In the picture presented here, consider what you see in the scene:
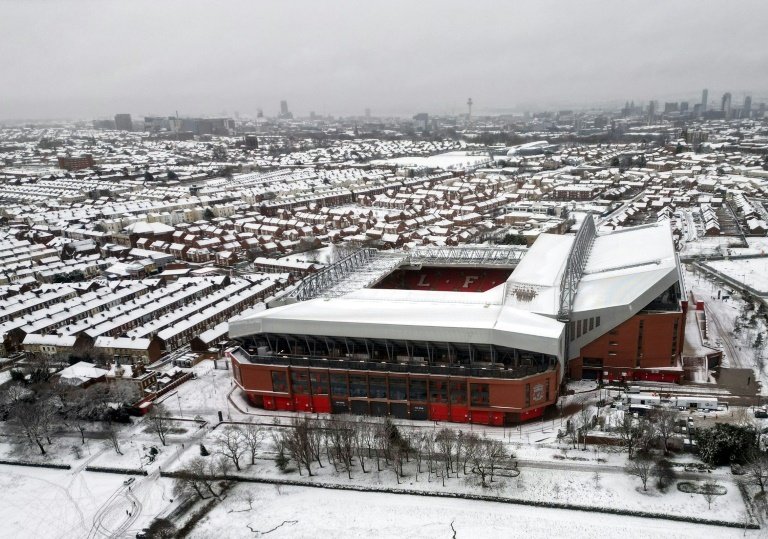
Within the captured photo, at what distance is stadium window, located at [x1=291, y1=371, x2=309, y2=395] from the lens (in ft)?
99.3

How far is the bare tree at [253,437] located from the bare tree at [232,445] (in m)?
0.31

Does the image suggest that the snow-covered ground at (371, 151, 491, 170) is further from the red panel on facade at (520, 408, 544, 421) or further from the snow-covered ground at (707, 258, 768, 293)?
the red panel on facade at (520, 408, 544, 421)

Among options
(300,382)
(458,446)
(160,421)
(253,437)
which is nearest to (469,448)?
→ (458,446)

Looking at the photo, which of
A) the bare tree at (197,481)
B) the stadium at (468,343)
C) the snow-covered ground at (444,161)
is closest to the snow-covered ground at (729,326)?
the stadium at (468,343)

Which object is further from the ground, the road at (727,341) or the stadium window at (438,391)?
the stadium window at (438,391)

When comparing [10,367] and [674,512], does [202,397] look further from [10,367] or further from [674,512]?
[674,512]

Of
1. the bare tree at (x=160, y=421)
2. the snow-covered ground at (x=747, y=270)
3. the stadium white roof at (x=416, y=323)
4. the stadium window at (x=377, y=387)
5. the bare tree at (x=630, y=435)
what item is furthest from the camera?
the snow-covered ground at (x=747, y=270)

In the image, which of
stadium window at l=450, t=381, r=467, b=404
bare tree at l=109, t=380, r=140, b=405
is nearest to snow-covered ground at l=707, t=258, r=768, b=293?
stadium window at l=450, t=381, r=467, b=404

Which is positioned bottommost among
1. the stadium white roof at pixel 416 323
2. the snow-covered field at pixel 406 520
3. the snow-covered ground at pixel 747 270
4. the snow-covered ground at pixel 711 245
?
the snow-covered field at pixel 406 520

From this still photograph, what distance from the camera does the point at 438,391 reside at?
2878 centimetres

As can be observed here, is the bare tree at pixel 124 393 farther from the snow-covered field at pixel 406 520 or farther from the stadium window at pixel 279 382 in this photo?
the snow-covered field at pixel 406 520

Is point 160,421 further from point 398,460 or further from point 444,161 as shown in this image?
point 444,161

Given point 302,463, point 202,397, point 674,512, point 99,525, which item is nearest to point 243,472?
point 302,463

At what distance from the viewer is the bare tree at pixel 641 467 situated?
75.2 ft
